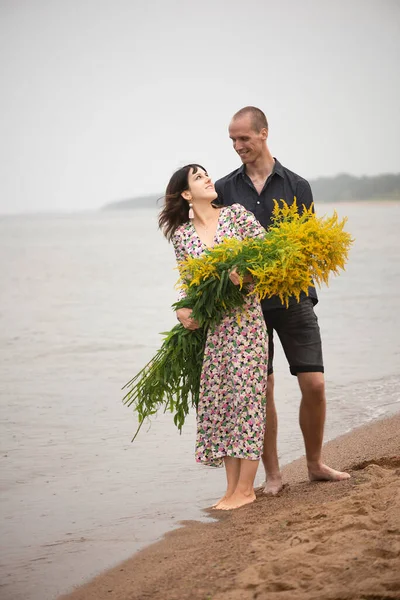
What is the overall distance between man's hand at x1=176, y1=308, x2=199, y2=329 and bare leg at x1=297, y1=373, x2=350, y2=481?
0.53 metres

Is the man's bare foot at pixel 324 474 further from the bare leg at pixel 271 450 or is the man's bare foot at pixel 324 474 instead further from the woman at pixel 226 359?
the woman at pixel 226 359

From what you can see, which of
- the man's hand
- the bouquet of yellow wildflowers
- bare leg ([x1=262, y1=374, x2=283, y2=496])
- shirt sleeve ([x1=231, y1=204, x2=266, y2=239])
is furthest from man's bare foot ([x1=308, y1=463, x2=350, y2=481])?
shirt sleeve ([x1=231, y1=204, x2=266, y2=239])

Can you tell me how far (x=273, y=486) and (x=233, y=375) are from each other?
1.83 ft

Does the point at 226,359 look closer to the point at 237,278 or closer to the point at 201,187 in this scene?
the point at 237,278

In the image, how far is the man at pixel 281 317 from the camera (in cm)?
421

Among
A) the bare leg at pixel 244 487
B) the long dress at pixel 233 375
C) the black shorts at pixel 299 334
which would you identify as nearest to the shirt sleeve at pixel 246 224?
the long dress at pixel 233 375

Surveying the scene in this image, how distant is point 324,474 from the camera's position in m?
4.24

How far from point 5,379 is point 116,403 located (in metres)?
1.50

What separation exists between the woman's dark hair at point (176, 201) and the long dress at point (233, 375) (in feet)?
0.28

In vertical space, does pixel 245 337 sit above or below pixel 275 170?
below

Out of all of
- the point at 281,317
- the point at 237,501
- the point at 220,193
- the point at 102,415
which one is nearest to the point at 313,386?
the point at 281,317

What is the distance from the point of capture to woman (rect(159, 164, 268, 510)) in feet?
13.2

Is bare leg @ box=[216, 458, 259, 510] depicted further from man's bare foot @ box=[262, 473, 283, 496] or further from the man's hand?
the man's hand

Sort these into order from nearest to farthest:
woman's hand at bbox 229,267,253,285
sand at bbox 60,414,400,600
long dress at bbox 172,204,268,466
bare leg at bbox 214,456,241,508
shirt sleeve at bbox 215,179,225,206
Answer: sand at bbox 60,414,400,600 < woman's hand at bbox 229,267,253,285 < long dress at bbox 172,204,268,466 < bare leg at bbox 214,456,241,508 < shirt sleeve at bbox 215,179,225,206
